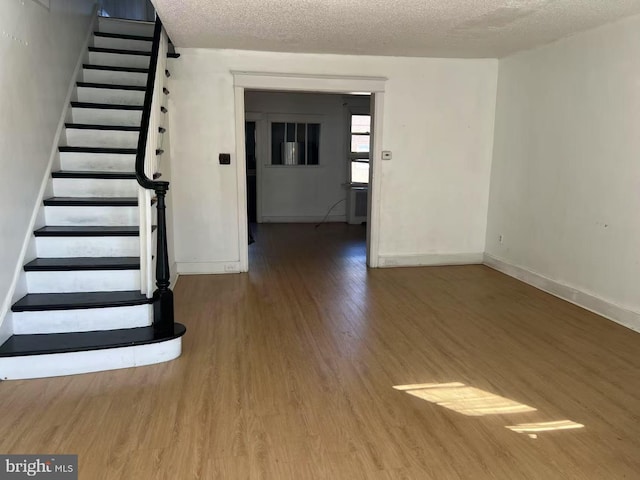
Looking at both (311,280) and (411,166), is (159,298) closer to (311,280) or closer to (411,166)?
(311,280)

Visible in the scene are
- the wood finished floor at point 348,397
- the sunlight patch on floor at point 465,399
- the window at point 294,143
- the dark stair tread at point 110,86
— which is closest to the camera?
the wood finished floor at point 348,397

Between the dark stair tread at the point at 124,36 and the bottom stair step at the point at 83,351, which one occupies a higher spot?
the dark stair tread at the point at 124,36

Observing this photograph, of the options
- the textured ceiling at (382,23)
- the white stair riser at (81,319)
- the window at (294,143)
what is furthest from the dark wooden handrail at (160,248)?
the window at (294,143)

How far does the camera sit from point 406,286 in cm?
467

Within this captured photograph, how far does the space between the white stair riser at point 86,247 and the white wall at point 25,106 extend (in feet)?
0.55

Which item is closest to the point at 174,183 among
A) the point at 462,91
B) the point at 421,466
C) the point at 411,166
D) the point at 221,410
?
the point at 411,166

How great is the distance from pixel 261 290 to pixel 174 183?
4.94 ft

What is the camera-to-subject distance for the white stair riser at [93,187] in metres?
3.67

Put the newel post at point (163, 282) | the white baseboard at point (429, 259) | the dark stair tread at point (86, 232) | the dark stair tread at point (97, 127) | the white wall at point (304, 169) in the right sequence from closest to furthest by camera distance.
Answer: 1. the newel post at point (163, 282)
2. the dark stair tread at point (86, 232)
3. the dark stair tread at point (97, 127)
4. the white baseboard at point (429, 259)
5. the white wall at point (304, 169)

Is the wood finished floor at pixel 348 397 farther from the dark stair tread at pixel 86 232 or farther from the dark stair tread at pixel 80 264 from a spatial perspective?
the dark stair tread at pixel 86 232

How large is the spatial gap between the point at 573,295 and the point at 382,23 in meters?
2.93

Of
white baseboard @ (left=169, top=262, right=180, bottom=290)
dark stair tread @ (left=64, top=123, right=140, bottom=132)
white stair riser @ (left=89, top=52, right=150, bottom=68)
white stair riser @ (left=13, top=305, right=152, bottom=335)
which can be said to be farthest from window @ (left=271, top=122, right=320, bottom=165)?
white stair riser @ (left=13, top=305, right=152, bottom=335)

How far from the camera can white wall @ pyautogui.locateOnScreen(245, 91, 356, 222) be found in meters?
8.70

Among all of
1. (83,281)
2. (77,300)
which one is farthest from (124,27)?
(77,300)
